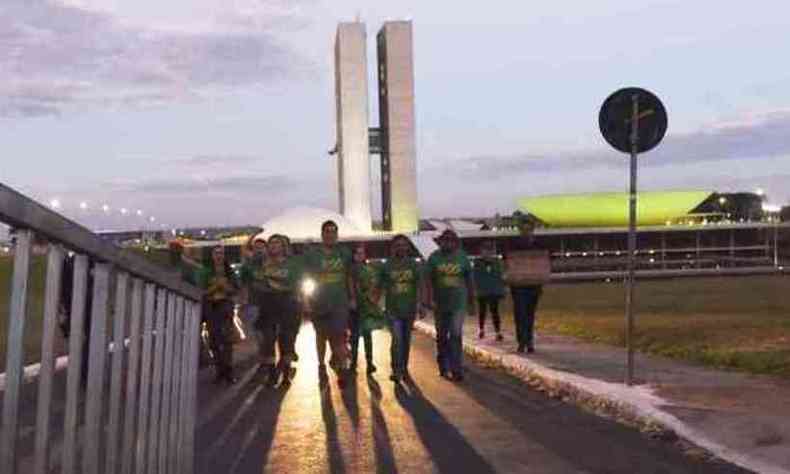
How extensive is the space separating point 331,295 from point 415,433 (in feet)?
13.8

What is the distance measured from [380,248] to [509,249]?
67569mm

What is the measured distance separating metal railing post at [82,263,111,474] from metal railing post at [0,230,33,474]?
0.59 metres

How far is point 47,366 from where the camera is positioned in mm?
3008

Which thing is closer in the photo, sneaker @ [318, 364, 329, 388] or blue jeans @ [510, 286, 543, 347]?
sneaker @ [318, 364, 329, 388]

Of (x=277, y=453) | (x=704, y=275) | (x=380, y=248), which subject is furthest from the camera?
(x=380, y=248)

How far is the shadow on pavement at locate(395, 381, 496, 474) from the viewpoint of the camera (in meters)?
8.19

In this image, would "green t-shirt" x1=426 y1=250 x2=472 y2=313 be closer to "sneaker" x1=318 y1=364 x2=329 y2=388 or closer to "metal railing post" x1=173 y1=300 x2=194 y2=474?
"sneaker" x1=318 y1=364 x2=329 y2=388

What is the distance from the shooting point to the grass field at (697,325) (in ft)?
49.3

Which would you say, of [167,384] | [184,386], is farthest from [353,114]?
[167,384]

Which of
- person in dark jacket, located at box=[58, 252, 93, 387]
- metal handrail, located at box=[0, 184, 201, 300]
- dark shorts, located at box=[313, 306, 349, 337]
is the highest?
metal handrail, located at box=[0, 184, 201, 300]

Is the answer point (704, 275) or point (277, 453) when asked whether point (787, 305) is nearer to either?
point (277, 453)

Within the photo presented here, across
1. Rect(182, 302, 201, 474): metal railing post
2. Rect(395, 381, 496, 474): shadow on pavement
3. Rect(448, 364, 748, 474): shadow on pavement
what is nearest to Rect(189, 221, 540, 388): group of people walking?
Rect(448, 364, 748, 474): shadow on pavement

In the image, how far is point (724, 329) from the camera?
19453 millimetres

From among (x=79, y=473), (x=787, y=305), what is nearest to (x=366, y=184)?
(x=787, y=305)
